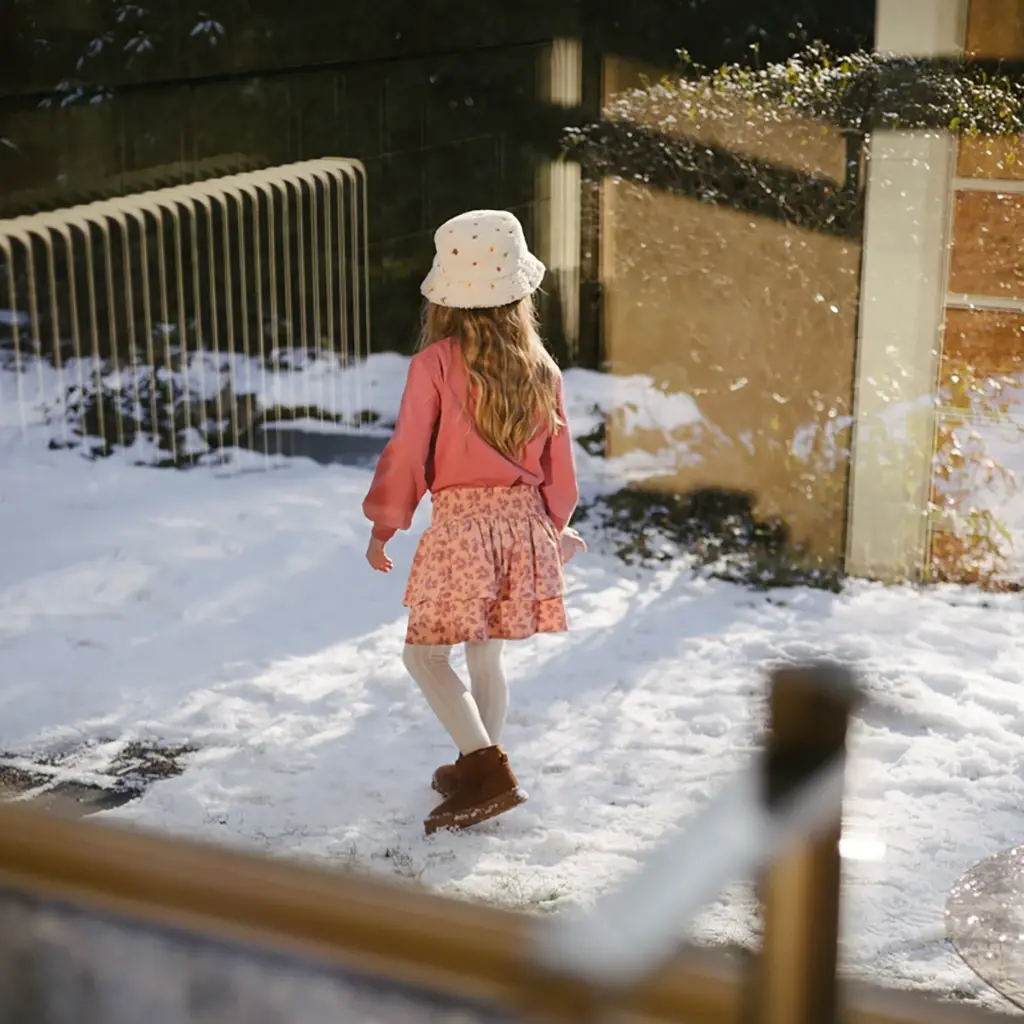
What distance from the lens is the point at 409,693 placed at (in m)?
4.08

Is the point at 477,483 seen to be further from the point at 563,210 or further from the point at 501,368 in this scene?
the point at 563,210

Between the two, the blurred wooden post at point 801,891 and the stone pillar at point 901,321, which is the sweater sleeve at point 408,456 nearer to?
the stone pillar at point 901,321

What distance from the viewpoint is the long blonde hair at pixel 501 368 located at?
312 centimetres

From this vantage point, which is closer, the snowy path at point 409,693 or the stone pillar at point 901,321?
the snowy path at point 409,693

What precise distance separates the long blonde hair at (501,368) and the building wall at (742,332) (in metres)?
2.18

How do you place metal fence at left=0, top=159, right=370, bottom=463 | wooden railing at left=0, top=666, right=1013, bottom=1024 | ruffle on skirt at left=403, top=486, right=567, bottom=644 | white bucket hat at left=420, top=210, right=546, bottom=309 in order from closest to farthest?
wooden railing at left=0, top=666, right=1013, bottom=1024
white bucket hat at left=420, top=210, right=546, bottom=309
ruffle on skirt at left=403, top=486, right=567, bottom=644
metal fence at left=0, top=159, right=370, bottom=463

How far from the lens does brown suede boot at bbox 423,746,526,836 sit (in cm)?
328

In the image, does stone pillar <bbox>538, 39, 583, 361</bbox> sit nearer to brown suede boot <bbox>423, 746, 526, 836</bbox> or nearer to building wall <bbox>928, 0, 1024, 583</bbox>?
building wall <bbox>928, 0, 1024, 583</bbox>

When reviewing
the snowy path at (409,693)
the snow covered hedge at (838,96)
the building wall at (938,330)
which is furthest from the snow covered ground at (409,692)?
the snow covered hedge at (838,96)

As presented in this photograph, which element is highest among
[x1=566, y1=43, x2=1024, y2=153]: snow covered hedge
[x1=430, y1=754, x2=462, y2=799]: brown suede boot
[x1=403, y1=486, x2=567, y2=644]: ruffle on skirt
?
[x1=566, y1=43, x2=1024, y2=153]: snow covered hedge

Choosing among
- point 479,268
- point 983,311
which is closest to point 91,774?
point 479,268

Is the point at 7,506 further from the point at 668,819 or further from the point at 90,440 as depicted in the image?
the point at 668,819

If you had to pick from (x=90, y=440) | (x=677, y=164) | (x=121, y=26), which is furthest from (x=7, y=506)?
(x=677, y=164)

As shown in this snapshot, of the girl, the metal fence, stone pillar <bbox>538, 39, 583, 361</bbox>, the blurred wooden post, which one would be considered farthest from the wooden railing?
stone pillar <bbox>538, 39, 583, 361</bbox>
